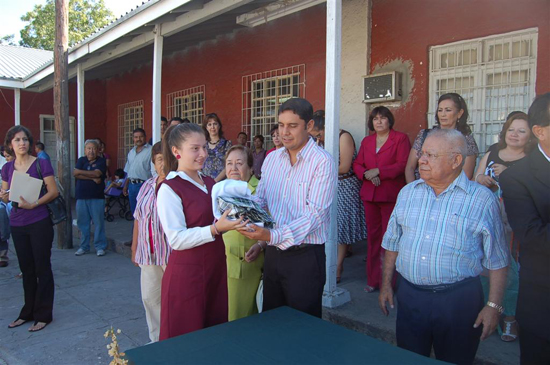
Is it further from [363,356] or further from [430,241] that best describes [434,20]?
[363,356]

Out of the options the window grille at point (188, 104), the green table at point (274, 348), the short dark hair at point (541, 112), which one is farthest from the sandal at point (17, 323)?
the window grille at point (188, 104)

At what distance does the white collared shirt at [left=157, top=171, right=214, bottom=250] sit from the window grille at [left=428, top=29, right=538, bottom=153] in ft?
13.2

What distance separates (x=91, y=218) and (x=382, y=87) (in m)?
5.07

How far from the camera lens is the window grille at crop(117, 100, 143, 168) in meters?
11.8

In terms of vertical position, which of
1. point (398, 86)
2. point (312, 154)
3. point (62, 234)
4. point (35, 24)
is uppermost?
point (35, 24)

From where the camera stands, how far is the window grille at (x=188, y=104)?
31.2ft

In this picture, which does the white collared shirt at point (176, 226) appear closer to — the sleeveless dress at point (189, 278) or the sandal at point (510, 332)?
the sleeveless dress at point (189, 278)

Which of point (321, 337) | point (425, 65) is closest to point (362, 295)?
point (321, 337)

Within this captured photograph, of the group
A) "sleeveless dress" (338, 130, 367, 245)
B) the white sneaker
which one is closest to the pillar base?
"sleeveless dress" (338, 130, 367, 245)

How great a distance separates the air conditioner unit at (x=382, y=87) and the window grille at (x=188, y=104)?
4576mm

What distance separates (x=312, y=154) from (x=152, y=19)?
4.45 metres

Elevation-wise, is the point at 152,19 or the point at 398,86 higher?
the point at 152,19

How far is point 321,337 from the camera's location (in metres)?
1.76

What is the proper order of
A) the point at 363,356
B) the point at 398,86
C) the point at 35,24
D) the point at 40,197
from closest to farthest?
the point at 363,356, the point at 40,197, the point at 398,86, the point at 35,24
